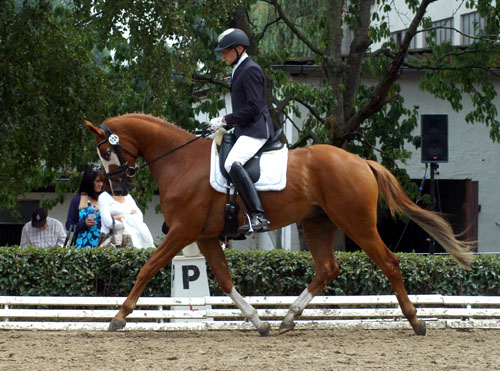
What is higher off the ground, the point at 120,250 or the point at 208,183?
the point at 208,183

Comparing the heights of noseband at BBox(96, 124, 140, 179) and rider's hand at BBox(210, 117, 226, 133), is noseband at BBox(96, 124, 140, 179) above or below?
below

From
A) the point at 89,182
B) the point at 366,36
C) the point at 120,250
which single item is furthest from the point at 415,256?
the point at 366,36

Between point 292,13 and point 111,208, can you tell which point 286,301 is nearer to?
point 111,208

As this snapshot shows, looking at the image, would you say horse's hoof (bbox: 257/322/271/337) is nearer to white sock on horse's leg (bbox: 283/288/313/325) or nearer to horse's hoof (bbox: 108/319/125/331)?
white sock on horse's leg (bbox: 283/288/313/325)

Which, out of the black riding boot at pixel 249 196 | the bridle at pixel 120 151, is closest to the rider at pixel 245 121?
the black riding boot at pixel 249 196

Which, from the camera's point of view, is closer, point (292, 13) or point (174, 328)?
point (174, 328)

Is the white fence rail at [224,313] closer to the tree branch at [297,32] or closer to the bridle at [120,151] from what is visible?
the bridle at [120,151]

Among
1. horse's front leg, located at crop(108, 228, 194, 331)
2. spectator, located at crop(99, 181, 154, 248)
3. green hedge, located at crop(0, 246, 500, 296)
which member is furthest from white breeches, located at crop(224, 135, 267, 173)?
spectator, located at crop(99, 181, 154, 248)

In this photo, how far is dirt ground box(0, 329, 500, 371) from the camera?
588 centimetres

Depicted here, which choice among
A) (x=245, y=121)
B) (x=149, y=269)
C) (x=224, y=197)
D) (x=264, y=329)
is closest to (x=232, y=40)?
(x=245, y=121)

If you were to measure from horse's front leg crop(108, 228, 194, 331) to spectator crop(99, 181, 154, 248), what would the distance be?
281 centimetres

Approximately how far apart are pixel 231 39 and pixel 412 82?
12692 millimetres

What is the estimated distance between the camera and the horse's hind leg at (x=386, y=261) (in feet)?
25.5

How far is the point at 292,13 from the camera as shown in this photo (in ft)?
81.4
